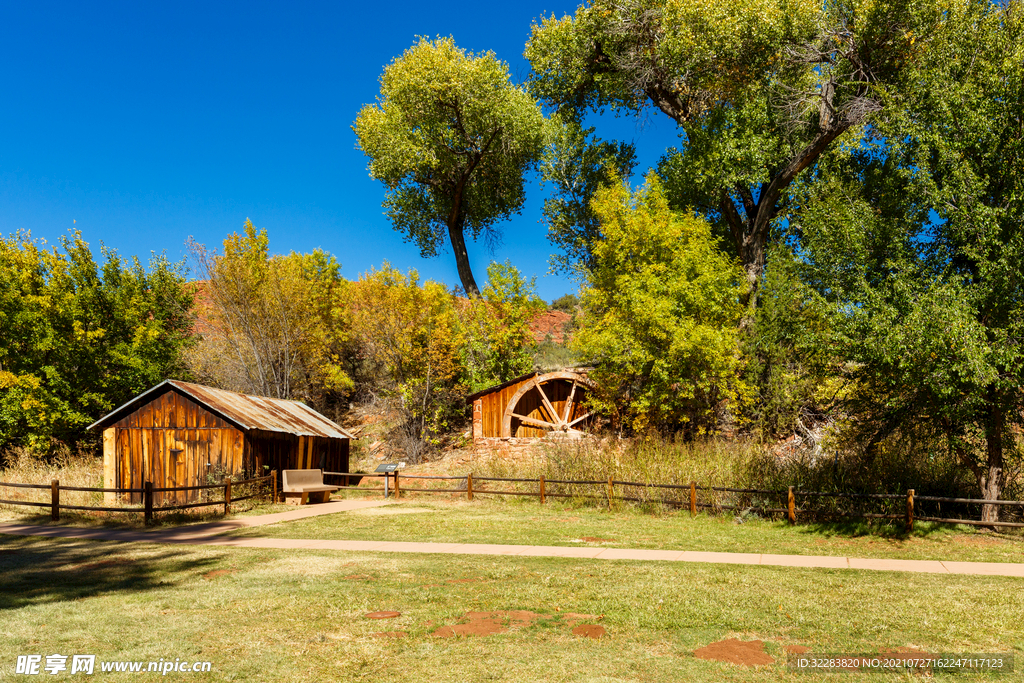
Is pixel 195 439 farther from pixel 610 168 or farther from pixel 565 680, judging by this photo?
pixel 610 168

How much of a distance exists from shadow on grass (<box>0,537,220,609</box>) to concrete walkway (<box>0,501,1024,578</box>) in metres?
1.20

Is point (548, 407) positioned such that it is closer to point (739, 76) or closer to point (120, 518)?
point (739, 76)

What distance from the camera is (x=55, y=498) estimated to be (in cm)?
1616

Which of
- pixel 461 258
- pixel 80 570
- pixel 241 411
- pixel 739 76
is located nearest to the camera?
pixel 80 570

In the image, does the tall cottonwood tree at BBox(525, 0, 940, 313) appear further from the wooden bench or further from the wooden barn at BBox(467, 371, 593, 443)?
the wooden bench

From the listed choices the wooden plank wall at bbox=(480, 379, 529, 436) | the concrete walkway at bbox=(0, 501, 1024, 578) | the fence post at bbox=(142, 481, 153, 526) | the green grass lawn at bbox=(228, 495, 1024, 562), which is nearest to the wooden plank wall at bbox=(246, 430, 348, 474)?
the fence post at bbox=(142, 481, 153, 526)

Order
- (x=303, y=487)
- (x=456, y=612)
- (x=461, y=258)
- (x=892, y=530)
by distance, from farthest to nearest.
A: (x=461, y=258) < (x=303, y=487) < (x=892, y=530) < (x=456, y=612)

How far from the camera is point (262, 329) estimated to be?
36750 mm

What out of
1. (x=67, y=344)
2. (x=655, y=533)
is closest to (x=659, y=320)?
(x=655, y=533)

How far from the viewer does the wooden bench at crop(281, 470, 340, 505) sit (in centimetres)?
1962

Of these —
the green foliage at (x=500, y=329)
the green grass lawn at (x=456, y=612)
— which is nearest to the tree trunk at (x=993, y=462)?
the green grass lawn at (x=456, y=612)

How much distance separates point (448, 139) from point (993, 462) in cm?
3027

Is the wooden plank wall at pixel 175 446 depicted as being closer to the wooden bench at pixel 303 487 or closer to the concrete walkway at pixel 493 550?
the wooden bench at pixel 303 487

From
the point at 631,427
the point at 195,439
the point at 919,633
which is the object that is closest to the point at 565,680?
the point at 919,633
